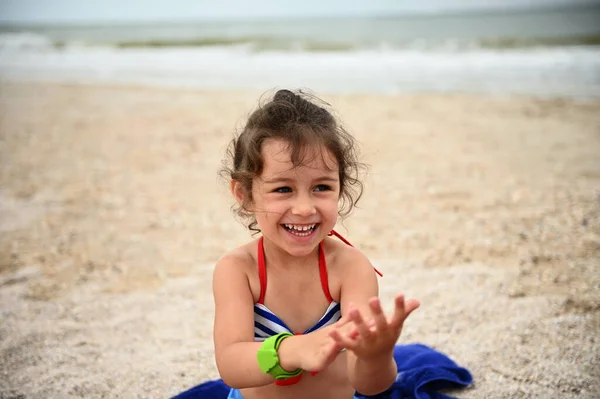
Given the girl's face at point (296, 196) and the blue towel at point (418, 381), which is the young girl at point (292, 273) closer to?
the girl's face at point (296, 196)

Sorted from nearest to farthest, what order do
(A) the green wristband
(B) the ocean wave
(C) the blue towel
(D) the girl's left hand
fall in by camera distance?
(D) the girl's left hand, (A) the green wristband, (C) the blue towel, (B) the ocean wave

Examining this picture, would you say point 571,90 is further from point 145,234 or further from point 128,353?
point 128,353

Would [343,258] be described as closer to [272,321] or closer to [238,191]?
[272,321]

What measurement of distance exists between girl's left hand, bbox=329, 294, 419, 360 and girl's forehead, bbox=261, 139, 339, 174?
58 cm

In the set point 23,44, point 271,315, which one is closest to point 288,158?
point 271,315

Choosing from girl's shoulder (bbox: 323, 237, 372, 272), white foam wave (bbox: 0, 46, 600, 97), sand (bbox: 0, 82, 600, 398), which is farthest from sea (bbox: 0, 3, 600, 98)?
girl's shoulder (bbox: 323, 237, 372, 272)

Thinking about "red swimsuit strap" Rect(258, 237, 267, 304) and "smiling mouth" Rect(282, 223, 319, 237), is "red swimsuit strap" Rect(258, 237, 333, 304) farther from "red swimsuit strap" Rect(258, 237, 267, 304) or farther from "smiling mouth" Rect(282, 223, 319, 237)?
"smiling mouth" Rect(282, 223, 319, 237)

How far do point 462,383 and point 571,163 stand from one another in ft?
14.6

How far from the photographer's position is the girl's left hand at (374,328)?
1.53m

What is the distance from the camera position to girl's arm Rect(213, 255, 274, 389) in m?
1.80

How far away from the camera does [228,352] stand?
1868mm

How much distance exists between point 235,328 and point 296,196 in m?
0.51

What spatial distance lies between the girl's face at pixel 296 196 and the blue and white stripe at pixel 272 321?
265 millimetres

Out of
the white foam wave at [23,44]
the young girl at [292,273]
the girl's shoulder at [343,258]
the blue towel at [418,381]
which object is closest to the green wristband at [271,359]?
the young girl at [292,273]
